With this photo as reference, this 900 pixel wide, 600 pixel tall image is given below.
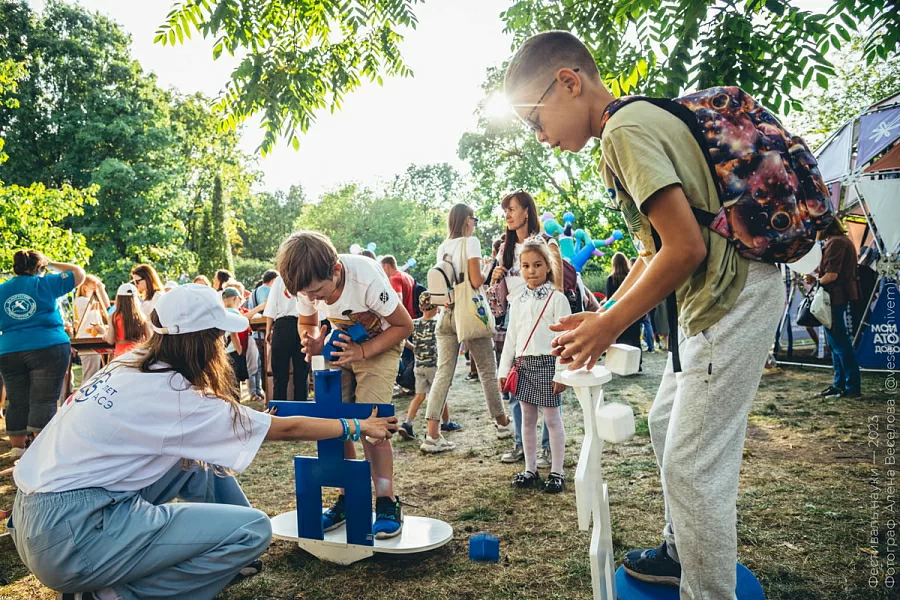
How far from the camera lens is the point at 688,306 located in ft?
5.93

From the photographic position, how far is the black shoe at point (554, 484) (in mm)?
4098

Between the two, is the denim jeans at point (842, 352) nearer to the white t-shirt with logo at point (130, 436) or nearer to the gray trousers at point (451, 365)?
the gray trousers at point (451, 365)

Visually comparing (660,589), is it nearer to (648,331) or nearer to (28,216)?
(648,331)

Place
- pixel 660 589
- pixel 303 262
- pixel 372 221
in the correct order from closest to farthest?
1. pixel 660 589
2. pixel 303 262
3. pixel 372 221

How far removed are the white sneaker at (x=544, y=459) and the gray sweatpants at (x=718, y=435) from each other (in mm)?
3013

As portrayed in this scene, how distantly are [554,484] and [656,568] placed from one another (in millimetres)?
1776

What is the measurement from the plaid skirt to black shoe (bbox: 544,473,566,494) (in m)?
0.51

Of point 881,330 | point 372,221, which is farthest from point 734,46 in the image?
point 372,221

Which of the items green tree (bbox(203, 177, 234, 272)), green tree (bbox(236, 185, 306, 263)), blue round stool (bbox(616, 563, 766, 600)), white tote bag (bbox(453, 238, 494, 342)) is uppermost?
green tree (bbox(236, 185, 306, 263))

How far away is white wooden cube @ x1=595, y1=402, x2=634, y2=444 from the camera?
1723mm

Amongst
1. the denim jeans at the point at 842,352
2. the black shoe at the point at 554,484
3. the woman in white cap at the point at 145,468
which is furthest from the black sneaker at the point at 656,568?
the denim jeans at the point at 842,352

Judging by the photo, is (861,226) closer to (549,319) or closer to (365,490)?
(549,319)

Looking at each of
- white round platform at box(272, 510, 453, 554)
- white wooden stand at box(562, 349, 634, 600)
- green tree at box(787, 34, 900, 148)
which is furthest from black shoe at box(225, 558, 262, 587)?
green tree at box(787, 34, 900, 148)

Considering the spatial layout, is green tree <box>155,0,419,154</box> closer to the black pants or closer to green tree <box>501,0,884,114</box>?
green tree <box>501,0,884,114</box>
